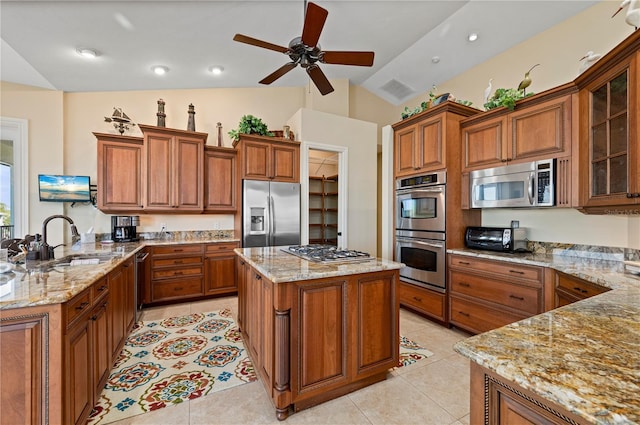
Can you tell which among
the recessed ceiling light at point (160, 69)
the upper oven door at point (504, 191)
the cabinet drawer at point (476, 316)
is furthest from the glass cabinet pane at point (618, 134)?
the recessed ceiling light at point (160, 69)

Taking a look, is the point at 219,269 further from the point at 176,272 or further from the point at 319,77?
the point at 319,77

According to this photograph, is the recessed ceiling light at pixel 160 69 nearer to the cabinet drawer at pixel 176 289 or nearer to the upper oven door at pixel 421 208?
the cabinet drawer at pixel 176 289

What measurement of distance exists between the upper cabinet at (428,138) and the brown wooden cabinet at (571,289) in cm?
149

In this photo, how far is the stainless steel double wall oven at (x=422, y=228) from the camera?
312 cm

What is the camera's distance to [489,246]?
114 inches

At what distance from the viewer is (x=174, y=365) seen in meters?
2.30

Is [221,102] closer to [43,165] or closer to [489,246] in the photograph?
[43,165]

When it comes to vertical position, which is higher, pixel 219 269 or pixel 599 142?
pixel 599 142

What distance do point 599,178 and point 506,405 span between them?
7.65 feet

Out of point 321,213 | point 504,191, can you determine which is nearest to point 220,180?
point 321,213

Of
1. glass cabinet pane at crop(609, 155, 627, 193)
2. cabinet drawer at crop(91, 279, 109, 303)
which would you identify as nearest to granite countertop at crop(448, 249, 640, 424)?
glass cabinet pane at crop(609, 155, 627, 193)

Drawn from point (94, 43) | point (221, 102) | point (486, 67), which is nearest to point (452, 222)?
point (486, 67)

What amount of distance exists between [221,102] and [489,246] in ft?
14.6

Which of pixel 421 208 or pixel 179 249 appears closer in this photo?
pixel 421 208
